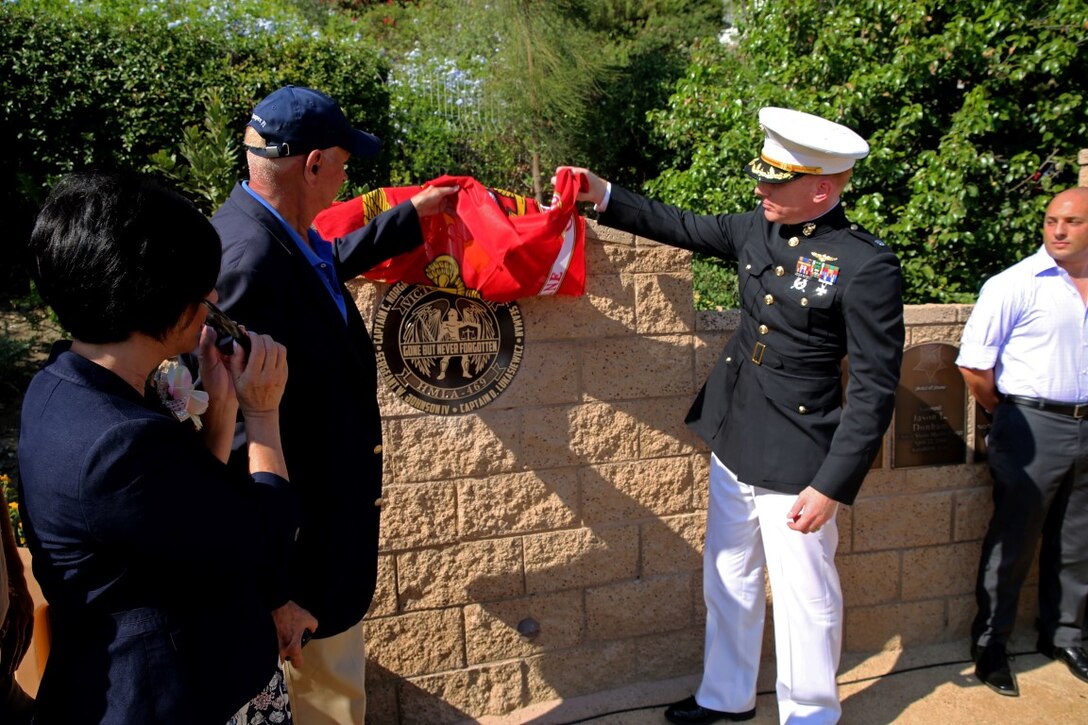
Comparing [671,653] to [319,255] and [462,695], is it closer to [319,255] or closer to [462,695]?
[462,695]

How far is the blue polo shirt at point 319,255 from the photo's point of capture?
86.0 inches

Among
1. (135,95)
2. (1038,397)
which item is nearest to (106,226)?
(1038,397)

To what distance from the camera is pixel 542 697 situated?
3395 millimetres

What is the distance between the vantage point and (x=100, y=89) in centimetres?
673

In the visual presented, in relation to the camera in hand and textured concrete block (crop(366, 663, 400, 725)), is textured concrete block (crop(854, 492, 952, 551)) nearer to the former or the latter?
textured concrete block (crop(366, 663, 400, 725))

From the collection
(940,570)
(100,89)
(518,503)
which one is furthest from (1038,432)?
(100,89)

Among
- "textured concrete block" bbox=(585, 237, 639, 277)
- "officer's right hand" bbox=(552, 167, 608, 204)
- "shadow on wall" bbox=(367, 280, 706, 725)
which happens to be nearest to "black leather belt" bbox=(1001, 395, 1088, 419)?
"shadow on wall" bbox=(367, 280, 706, 725)

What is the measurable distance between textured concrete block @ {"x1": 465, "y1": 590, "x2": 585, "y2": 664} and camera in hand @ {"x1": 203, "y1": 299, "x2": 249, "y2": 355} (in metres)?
1.81

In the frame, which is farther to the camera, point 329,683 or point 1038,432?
point 1038,432

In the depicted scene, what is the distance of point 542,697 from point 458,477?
0.98 meters

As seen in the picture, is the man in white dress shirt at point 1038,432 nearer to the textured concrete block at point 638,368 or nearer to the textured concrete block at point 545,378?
the textured concrete block at point 638,368

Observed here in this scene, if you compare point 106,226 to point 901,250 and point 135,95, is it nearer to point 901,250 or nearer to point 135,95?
point 901,250

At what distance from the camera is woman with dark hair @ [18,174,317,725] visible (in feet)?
4.56

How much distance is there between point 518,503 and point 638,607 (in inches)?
27.2
